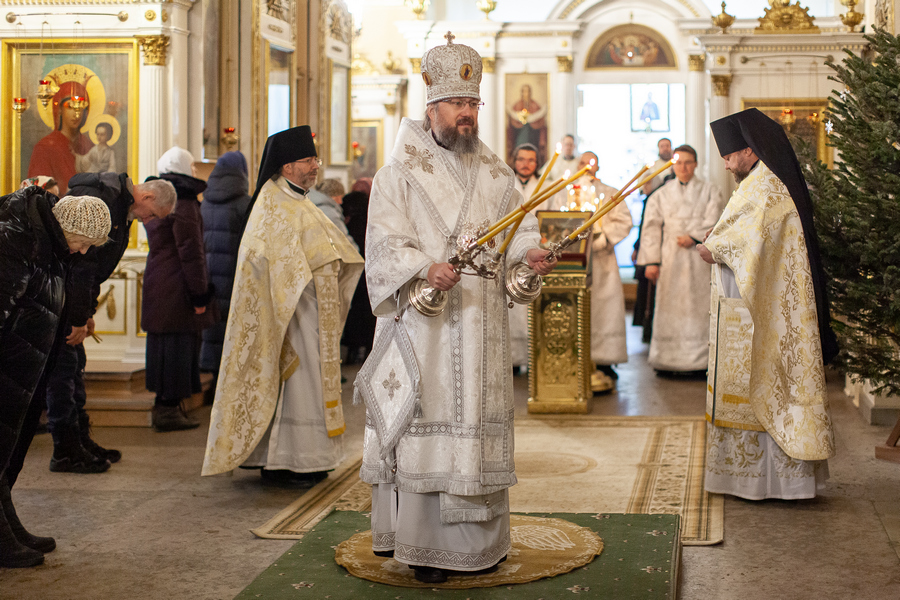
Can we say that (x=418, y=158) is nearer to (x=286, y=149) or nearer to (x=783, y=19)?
(x=286, y=149)

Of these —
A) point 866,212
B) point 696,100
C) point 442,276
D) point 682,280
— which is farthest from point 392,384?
point 696,100

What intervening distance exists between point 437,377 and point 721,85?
9.57 m

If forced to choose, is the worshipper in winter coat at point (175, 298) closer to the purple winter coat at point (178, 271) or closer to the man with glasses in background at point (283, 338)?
the purple winter coat at point (178, 271)

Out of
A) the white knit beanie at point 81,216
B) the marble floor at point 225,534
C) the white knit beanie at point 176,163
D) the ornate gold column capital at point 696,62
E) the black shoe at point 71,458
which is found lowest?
the marble floor at point 225,534

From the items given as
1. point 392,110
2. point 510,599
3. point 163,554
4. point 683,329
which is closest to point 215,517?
point 163,554

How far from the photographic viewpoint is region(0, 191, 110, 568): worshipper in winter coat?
3.55 meters

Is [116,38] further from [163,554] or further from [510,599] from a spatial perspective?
[510,599]

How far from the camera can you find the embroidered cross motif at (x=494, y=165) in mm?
3561

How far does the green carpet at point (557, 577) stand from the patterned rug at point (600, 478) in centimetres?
22

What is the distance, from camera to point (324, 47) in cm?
1098

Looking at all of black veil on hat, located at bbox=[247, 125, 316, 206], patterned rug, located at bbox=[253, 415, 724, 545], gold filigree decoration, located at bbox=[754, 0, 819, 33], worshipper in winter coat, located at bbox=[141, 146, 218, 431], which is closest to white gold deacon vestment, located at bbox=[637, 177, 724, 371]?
patterned rug, located at bbox=[253, 415, 724, 545]

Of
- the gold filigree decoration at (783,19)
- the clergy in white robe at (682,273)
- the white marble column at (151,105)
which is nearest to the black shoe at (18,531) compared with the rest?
the white marble column at (151,105)

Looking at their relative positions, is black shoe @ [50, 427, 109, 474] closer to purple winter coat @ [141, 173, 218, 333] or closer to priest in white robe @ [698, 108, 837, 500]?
purple winter coat @ [141, 173, 218, 333]

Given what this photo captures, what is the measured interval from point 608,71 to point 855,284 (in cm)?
1191
